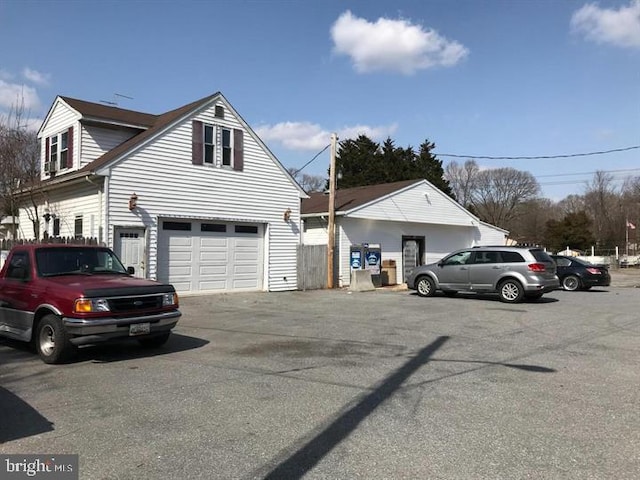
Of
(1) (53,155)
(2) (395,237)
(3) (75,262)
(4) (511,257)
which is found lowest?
(3) (75,262)

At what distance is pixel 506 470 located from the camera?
4.04 meters

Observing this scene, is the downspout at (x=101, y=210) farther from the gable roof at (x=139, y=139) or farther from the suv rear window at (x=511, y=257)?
the suv rear window at (x=511, y=257)

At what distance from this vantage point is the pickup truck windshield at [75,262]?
28.5ft

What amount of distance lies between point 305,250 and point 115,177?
26.3 ft

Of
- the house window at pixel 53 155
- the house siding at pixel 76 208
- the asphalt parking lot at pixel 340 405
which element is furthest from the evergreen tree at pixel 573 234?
the house siding at pixel 76 208

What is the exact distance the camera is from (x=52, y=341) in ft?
26.1

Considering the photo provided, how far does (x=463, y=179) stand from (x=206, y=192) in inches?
2600

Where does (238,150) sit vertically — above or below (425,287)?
above

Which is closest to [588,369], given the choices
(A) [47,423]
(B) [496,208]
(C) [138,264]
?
(A) [47,423]

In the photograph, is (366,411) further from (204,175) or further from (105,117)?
(105,117)

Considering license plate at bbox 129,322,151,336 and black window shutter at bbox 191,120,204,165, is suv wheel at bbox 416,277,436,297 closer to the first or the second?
black window shutter at bbox 191,120,204,165

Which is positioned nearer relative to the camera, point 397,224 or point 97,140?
point 97,140

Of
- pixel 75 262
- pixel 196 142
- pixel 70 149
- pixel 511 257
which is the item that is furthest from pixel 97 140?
Answer: pixel 511 257

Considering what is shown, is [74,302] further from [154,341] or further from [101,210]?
[101,210]
